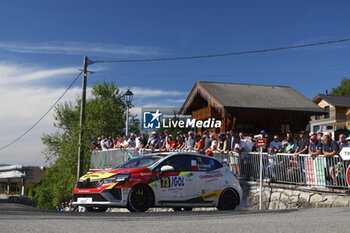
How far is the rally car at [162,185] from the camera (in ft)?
34.8

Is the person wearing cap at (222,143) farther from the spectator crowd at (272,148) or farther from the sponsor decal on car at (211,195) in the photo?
the sponsor decal on car at (211,195)

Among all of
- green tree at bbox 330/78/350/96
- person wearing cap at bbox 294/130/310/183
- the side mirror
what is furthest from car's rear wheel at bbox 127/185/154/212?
green tree at bbox 330/78/350/96

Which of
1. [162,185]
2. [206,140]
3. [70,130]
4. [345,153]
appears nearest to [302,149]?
[345,153]

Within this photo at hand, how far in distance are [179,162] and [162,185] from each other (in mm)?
994

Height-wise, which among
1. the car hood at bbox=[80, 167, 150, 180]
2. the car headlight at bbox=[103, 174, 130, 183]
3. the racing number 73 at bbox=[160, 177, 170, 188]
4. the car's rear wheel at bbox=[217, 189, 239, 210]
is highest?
the car hood at bbox=[80, 167, 150, 180]

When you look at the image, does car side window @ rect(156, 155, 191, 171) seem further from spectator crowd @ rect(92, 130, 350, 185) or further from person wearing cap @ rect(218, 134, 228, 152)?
person wearing cap @ rect(218, 134, 228, 152)

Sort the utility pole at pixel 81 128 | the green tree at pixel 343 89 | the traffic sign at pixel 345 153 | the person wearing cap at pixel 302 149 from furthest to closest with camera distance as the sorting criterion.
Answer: the green tree at pixel 343 89 → the utility pole at pixel 81 128 → the person wearing cap at pixel 302 149 → the traffic sign at pixel 345 153

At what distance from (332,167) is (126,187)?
591cm

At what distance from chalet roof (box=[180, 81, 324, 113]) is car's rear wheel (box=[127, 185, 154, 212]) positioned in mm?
17015

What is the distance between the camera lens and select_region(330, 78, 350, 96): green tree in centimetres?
8446

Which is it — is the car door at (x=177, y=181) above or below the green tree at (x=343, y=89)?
below

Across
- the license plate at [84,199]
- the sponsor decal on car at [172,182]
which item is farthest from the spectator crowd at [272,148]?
the license plate at [84,199]

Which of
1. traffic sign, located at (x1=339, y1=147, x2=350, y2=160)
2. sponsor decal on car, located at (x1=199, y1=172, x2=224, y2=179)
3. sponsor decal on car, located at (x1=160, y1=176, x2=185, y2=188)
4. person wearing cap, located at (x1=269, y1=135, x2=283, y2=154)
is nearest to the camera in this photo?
sponsor decal on car, located at (x1=160, y1=176, x2=185, y2=188)

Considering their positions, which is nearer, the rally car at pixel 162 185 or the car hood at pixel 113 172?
the rally car at pixel 162 185
